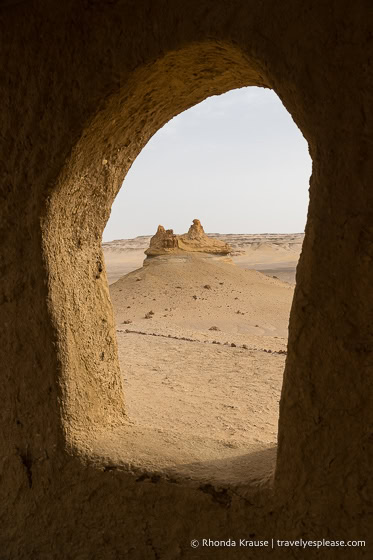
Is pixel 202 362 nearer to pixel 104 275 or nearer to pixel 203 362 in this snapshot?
pixel 203 362

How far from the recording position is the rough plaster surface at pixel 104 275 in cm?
163

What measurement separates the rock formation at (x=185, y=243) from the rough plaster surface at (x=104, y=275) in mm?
11963

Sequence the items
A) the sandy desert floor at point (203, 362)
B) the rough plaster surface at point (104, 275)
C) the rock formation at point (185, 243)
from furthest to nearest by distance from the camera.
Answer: the rock formation at point (185, 243) < the sandy desert floor at point (203, 362) < the rough plaster surface at point (104, 275)

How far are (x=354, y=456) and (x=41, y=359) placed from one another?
4.78ft

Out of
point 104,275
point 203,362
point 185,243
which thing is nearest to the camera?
point 104,275

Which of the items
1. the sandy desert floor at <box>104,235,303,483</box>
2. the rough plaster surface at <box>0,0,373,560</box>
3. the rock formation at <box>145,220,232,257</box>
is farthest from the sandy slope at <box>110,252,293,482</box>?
the rock formation at <box>145,220,232,257</box>

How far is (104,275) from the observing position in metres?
2.84

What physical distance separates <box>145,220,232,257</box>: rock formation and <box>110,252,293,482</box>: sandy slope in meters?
0.41

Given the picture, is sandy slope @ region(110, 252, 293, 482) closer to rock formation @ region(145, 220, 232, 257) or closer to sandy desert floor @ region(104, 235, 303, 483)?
sandy desert floor @ region(104, 235, 303, 483)

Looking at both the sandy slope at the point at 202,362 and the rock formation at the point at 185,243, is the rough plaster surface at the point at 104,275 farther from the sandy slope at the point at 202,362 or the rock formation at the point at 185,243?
the rock formation at the point at 185,243

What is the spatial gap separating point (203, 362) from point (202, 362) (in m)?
0.01

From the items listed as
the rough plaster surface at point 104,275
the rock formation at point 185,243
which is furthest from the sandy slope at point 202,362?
the rock formation at point 185,243

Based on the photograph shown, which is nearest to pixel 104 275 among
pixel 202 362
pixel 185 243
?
pixel 202 362

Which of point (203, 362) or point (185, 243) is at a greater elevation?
point (185, 243)
